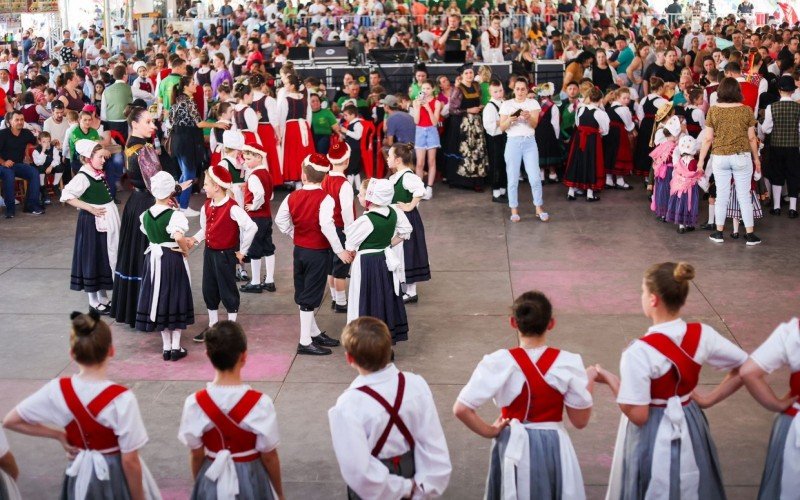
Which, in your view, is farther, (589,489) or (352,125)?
(352,125)

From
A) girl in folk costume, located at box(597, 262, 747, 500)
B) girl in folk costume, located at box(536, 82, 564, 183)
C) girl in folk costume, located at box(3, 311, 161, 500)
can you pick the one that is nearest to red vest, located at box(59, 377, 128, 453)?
girl in folk costume, located at box(3, 311, 161, 500)

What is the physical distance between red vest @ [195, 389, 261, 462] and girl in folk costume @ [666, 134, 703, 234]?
7.50m

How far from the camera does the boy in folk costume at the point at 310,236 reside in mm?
7484

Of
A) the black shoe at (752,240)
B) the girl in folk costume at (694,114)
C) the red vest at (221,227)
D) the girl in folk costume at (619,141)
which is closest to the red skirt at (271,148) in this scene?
the girl in folk costume at (619,141)

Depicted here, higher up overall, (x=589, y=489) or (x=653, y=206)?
(x=653, y=206)

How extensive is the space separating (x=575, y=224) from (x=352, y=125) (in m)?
3.14

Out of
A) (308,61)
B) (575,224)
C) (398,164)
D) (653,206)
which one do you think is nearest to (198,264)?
(398,164)

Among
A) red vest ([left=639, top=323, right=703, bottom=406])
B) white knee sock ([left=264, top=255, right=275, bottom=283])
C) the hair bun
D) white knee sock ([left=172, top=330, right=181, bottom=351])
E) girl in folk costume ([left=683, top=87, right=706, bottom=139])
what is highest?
girl in folk costume ([left=683, top=87, right=706, bottom=139])

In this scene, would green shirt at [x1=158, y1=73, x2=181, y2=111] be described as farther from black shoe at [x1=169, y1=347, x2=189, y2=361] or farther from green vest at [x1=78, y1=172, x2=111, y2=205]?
black shoe at [x1=169, y1=347, x2=189, y2=361]

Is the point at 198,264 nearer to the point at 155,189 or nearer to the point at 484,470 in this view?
the point at 155,189

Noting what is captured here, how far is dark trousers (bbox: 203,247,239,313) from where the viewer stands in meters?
7.82

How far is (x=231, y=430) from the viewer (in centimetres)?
430

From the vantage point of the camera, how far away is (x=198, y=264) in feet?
33.9

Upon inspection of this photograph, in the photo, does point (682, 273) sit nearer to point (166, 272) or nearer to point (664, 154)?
point (166, 272)
